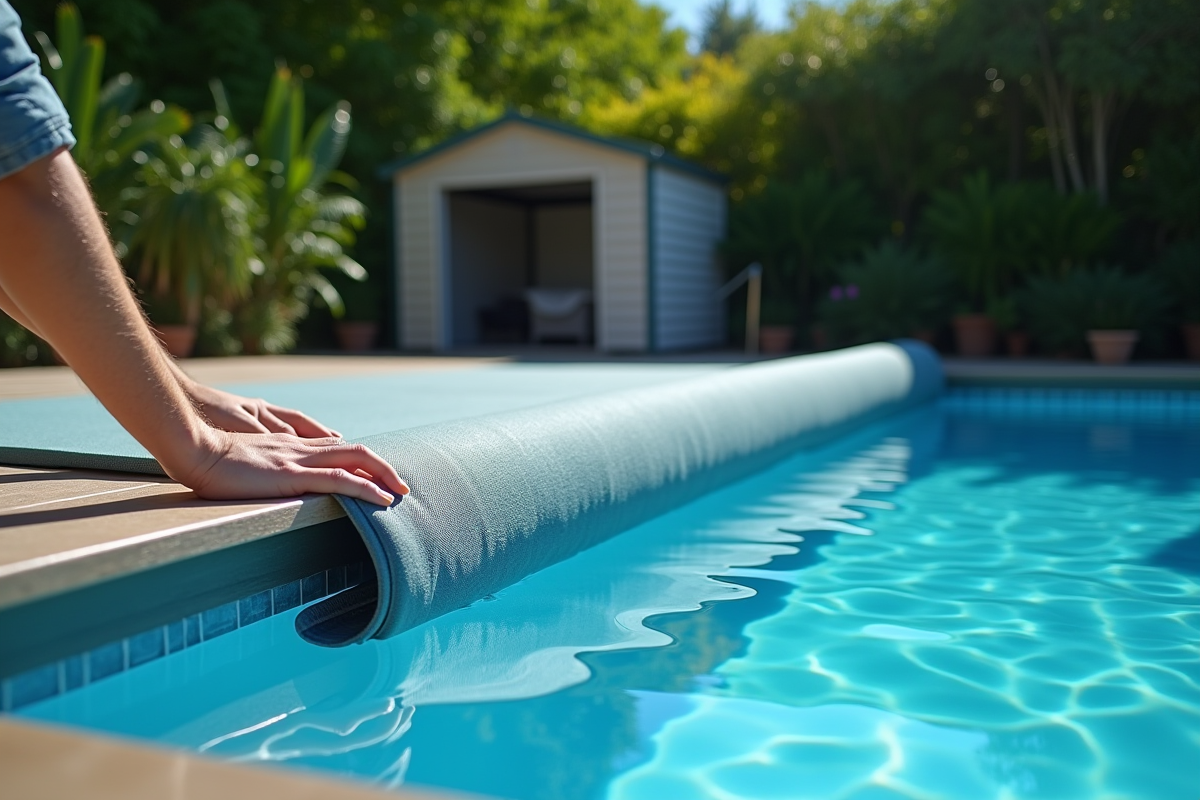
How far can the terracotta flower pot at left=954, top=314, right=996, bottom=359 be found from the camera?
10.9 m

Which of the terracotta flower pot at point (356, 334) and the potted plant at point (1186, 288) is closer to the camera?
the potted plant at point (1186, 288)

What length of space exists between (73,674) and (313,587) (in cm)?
65

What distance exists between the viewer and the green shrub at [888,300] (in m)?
11.0

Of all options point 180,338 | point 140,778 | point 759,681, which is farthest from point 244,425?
point 180,338

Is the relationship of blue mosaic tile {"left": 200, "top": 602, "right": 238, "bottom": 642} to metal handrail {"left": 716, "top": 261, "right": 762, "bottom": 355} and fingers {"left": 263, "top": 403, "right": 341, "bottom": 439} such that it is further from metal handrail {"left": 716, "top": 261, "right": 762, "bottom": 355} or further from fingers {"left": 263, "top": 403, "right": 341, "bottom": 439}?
metal handrail {"left": 716, "top": 261, "right": 762, "bottom": 355}

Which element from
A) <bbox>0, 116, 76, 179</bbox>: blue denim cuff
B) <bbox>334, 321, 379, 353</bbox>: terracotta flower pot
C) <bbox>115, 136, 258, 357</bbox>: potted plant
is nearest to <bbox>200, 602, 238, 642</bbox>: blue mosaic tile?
<bbox>0, 116, 76, 179</bbox>: blue denim cuff

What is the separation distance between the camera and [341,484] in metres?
2.11

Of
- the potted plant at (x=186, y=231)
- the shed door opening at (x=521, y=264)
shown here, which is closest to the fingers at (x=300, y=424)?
the potted plant at (x=186, y=231)

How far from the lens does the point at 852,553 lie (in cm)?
355

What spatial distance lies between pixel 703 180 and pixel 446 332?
3667mm

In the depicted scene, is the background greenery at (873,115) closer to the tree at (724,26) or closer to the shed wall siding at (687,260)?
the shed wall siding at (687,260)

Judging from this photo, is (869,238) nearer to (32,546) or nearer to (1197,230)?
(1197,230)

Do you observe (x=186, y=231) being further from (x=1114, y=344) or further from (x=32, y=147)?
(x=1114, y=344)

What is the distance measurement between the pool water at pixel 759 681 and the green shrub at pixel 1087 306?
659 cm
